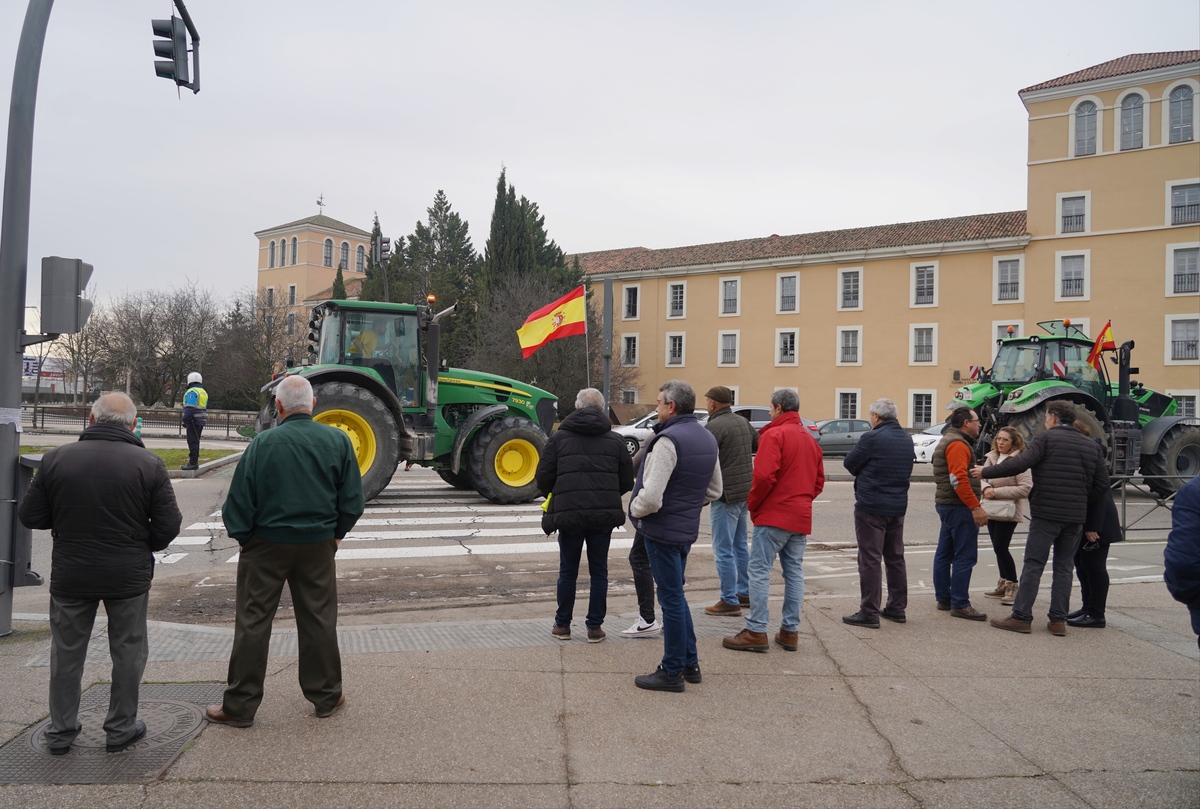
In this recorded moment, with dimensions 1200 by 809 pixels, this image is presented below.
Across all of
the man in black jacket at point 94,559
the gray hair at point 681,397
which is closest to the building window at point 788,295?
the gray hair at point 681,397

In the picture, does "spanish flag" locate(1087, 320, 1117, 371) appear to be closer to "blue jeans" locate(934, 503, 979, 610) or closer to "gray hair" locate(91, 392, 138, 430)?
"blue jeans" locate(934, 503, 979, 610)

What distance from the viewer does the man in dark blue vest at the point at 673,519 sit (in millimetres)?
5180

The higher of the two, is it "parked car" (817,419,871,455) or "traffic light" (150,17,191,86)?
"traffic light" (150,17,191,86)

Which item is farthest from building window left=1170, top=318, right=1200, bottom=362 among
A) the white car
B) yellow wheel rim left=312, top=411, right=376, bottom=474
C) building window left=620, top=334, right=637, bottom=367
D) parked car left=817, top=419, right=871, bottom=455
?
yellow wheel rim left=312, top=411, right=376, bottom=474

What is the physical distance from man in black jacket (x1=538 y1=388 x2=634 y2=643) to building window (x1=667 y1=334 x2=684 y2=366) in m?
45.1

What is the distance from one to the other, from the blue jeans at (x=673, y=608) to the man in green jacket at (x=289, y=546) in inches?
73.0

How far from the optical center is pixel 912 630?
6.69 meters

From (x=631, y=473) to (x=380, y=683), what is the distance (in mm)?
2189

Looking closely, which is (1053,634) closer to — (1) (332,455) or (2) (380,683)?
(2) (380,683)

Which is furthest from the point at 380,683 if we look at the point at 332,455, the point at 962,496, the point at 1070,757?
the point at 962,496

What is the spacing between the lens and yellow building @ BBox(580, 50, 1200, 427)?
37844 millimetres

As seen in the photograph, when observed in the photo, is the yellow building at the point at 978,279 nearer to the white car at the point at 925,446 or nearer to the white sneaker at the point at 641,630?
the white car at the point at 925,446

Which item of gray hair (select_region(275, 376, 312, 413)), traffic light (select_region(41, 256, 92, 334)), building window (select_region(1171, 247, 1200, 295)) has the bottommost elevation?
gray hair (select_region(275, 376, 312, 413))

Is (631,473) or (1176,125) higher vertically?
(1176,125)
